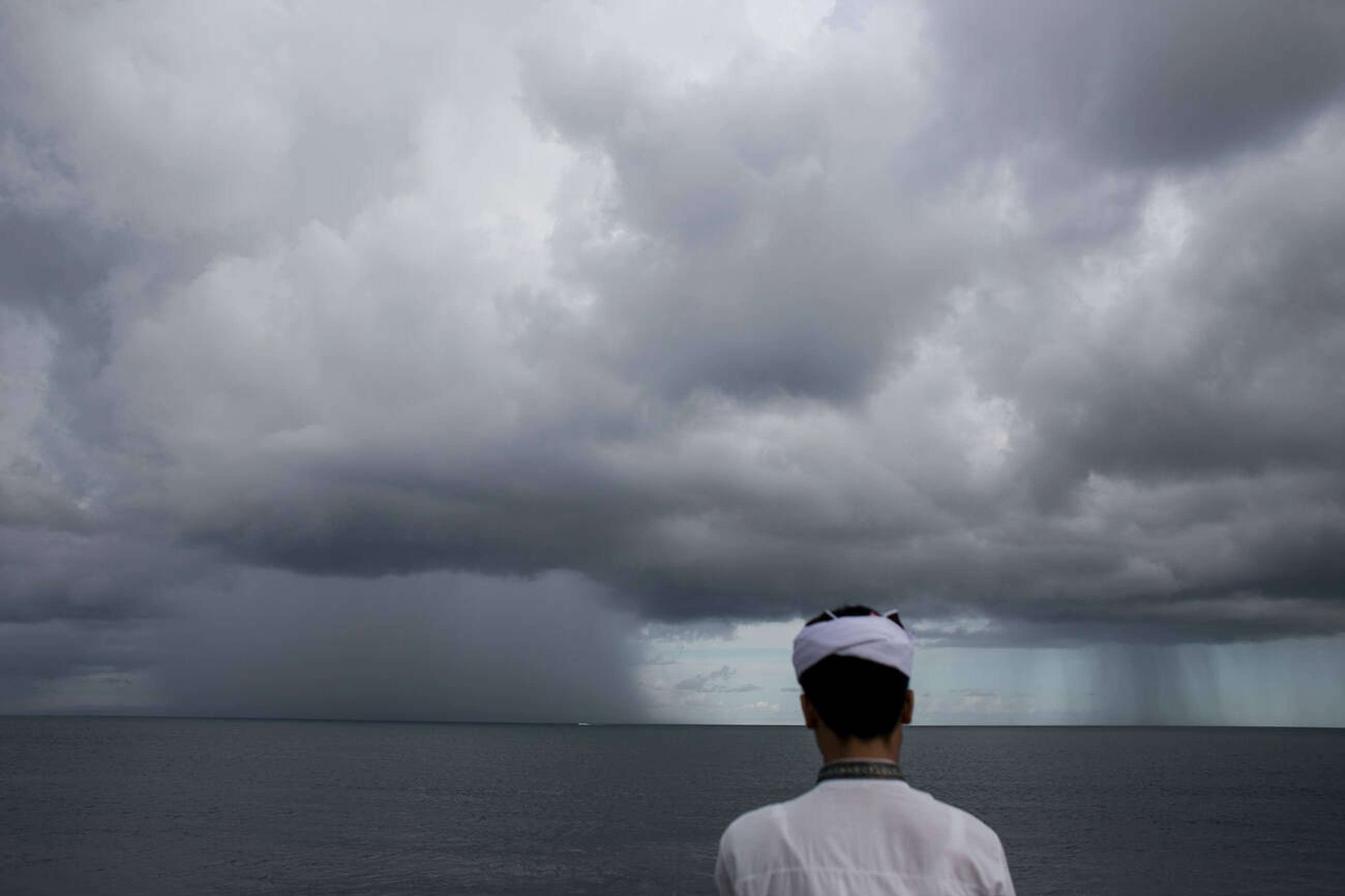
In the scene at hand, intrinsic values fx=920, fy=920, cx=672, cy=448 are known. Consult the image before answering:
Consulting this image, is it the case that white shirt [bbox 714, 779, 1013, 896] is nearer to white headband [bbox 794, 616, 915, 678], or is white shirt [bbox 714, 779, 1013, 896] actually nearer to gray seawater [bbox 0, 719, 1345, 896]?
white headband [bbox 794, 616, 915, 678]

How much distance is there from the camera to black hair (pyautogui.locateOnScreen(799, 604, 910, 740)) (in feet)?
10.3

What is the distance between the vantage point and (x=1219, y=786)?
122 m

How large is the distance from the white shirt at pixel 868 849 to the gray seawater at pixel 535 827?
155 feet

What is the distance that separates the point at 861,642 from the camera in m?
3.18

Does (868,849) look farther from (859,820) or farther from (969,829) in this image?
(969,829)

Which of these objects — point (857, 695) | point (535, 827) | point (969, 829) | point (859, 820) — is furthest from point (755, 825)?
point (535, 827)

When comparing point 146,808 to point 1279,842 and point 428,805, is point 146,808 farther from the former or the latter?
point 1279,842

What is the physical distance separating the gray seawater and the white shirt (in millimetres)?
47273

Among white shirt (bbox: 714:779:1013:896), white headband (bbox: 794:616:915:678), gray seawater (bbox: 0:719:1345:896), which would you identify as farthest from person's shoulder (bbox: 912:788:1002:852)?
gray seawater (bbox: 0:719:1345:896)

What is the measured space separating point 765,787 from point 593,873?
61361mm

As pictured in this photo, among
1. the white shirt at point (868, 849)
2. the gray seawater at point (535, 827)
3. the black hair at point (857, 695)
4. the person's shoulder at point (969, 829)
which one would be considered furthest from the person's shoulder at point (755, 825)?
the gray seawater at point (535, 827)

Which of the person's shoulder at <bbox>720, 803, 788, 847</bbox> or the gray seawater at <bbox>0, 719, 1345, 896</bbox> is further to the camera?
the gray seawater at <bbox>0, 719, 1345, 896</bbox>

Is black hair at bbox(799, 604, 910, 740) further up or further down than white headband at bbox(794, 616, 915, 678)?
further down

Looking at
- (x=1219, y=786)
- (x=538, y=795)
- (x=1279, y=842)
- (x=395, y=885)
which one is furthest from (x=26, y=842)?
(x=1219, y=786)
